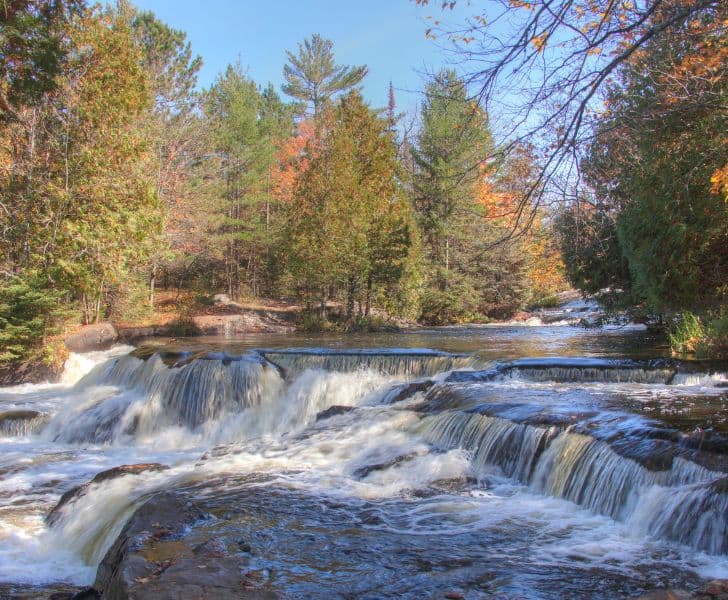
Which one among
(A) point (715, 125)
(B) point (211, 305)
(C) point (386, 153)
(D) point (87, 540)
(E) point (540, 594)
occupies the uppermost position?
(C) point (386, 153)

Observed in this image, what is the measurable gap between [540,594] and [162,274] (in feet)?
98.8

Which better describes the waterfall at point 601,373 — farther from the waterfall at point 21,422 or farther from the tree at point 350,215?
the tree at point 350,215

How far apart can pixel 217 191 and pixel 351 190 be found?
8.75 m

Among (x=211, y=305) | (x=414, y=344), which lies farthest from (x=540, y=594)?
(x=211, y=305)

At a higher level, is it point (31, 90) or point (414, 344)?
point (31, 90)

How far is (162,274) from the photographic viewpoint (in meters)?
31.4

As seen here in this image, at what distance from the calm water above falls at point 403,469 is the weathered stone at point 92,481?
10 centimetres

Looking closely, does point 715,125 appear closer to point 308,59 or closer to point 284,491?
point 284,491

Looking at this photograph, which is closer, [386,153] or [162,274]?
[386,153]

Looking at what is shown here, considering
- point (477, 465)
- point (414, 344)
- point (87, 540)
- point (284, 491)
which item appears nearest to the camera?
point (87, 540)

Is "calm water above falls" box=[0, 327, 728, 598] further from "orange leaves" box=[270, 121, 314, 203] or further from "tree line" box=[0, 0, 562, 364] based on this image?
"orange leaves" box=[270, 121, 314, 203]

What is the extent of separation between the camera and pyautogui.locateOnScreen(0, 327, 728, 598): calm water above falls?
14.7 feet

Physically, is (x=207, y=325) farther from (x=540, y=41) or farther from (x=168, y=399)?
(x=540, y=41)

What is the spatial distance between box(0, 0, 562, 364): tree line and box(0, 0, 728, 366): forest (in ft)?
0.25
